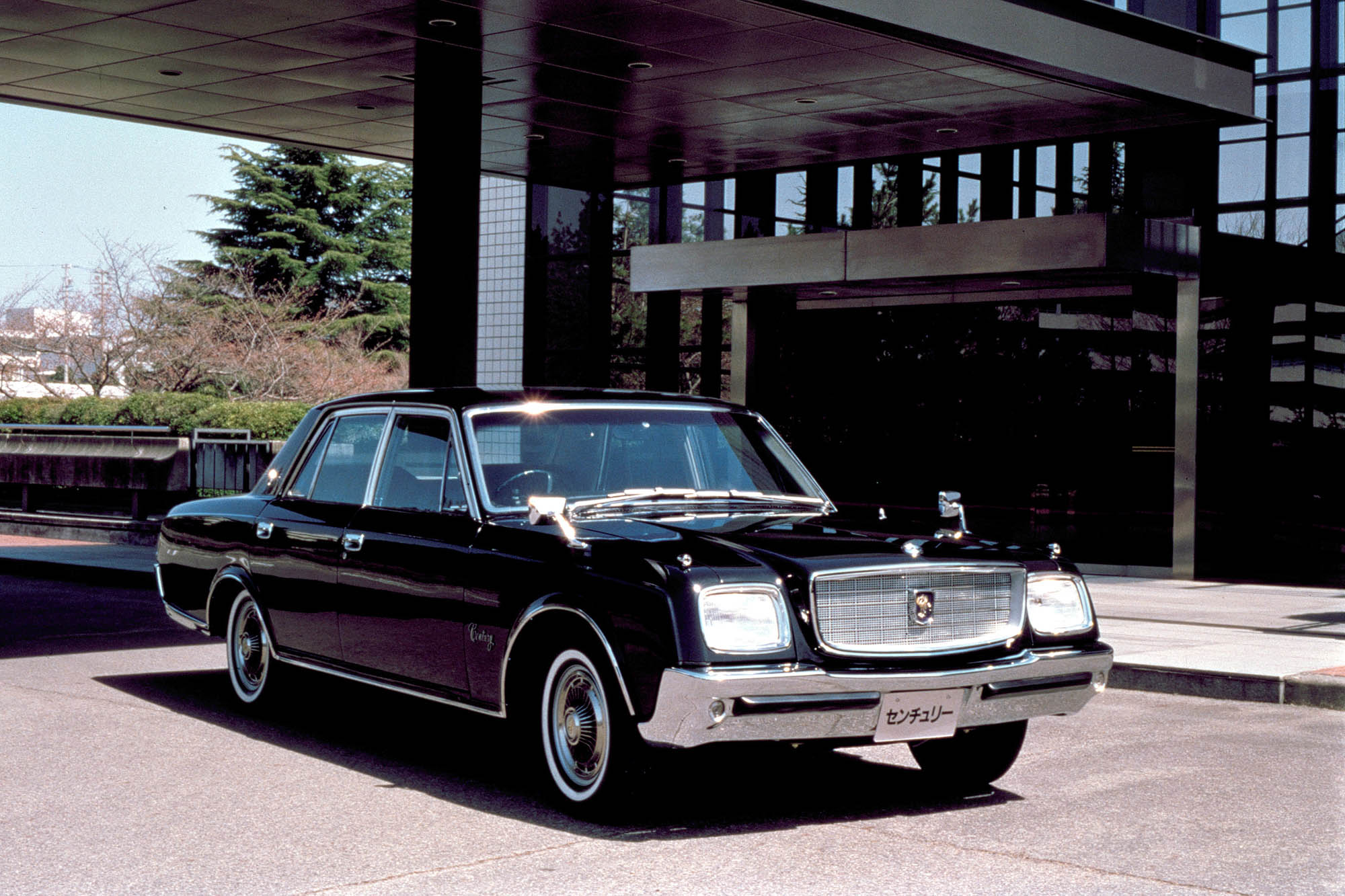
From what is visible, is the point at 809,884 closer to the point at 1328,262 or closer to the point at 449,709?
the point at 449,709

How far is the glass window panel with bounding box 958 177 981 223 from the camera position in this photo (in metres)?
20.4

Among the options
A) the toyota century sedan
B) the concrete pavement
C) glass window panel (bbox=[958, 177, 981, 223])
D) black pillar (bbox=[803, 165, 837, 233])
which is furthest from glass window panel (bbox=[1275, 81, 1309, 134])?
the toyota century sedan

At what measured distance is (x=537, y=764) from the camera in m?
6.93

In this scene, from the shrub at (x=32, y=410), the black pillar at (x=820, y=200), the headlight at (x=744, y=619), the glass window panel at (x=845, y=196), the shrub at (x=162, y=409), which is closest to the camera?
the headlight at (x=744, y=619)

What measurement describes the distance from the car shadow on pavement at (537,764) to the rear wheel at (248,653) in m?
0.11

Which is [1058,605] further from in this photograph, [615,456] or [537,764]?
[537,764]

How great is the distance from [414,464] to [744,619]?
2.39 metres

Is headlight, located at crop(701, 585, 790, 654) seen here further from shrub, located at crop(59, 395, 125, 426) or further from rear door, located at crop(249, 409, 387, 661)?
shrub, located at crop(59, 395, 125, 426)

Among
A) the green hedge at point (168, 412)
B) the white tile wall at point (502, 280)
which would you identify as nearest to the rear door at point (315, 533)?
the green hedge at point (168, 412)

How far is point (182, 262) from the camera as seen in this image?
52188 mm

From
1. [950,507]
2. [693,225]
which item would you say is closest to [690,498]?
[950,507]

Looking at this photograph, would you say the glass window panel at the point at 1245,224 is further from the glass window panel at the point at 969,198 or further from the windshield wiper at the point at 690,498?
the windshield wiper at the point at 690,498

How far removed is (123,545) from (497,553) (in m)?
14.5

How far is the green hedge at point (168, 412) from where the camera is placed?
26.2 metres
